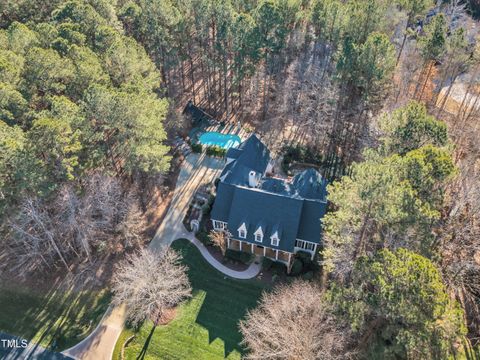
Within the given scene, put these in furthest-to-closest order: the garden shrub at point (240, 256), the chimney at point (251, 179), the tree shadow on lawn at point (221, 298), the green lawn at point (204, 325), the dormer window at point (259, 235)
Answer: the chimney at point (251, 179), the garden shrub at point (240, 256), the dormer window at point (259, 235), the tree shadow on lawn at point (221, 298), the green lawn at point (204, 325)

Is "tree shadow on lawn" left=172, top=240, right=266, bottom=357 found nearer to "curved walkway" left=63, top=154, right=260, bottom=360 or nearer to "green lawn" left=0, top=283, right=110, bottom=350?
"curved walkway" left=63, top=154, right=260, bottom=360

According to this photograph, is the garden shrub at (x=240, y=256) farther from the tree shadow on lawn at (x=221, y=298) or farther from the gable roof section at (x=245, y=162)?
the gable roof section at (x=245, y=162)

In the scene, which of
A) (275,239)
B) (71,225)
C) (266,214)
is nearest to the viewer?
(71,225)

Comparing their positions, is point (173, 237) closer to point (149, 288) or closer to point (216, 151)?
point (149, 288)

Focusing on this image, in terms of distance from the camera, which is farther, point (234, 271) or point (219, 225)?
point (219, 225)

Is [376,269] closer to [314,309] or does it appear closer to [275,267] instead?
[314,309]

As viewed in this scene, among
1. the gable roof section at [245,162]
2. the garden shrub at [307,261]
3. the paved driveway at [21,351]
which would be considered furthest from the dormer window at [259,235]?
the paved driveway at [21,351]

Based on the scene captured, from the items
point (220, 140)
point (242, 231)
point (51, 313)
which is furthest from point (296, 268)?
point (51, 313)
